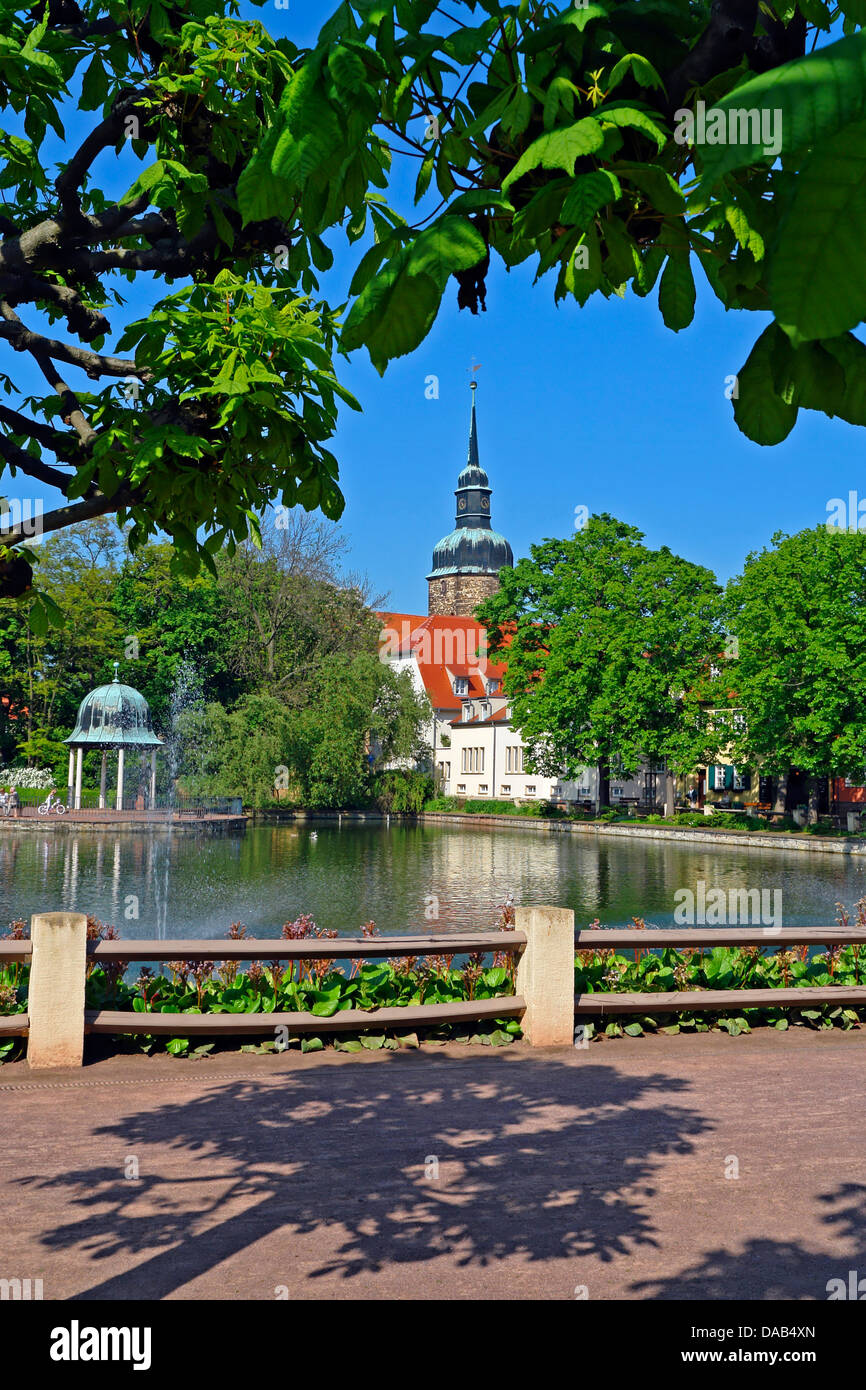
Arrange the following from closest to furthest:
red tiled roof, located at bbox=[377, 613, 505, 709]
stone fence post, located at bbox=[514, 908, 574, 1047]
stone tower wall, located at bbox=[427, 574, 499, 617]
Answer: stone fence post, located at bbox=[514, 908, 574, 1047]
red tiled roof, located at bbox=[377, 613, 505, 709]
stone tower wall, located at bbox=[427, 574, 499, 617]

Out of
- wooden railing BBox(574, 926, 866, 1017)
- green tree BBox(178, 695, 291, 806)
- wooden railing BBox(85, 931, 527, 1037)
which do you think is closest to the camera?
wooden railing BBox(85, 931, 527, 1037)

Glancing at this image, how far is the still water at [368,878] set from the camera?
21.9m

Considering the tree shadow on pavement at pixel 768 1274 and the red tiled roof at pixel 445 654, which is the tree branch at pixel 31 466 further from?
the red tiled roof at pixel 445 654

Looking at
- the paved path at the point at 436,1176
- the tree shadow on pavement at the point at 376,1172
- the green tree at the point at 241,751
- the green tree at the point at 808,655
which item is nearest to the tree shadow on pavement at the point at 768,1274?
the paved path at the point at 436,1176

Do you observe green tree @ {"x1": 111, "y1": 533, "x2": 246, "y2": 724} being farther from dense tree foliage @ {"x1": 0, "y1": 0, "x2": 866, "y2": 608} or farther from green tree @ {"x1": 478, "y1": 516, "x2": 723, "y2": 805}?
dense tree foliage @ {"x1": 0, "y1": 0, "x2": 866, "y2": 608}

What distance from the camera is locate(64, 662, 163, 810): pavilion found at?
47312 mm

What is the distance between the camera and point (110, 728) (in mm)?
47812

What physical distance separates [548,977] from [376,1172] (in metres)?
3.51

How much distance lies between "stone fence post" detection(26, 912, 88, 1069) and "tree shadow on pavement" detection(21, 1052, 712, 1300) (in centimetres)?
120

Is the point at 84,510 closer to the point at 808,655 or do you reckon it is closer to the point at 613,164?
the point at 613,164

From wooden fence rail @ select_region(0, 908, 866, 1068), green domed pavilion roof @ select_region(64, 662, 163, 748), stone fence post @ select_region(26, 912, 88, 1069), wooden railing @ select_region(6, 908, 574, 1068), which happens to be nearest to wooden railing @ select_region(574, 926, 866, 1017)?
wooden fence rail @ select_region(0, 908, 866, 1068)

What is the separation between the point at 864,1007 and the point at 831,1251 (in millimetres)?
6271
